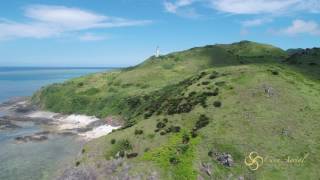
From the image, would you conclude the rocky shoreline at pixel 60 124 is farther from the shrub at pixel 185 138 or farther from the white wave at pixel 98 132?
the shrub at pixel 185 138

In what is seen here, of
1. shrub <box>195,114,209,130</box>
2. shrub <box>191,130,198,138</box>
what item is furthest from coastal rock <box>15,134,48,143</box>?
shrub <box>191,130,198,138</box>

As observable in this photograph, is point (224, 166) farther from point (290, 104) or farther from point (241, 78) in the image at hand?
point (241, 78)

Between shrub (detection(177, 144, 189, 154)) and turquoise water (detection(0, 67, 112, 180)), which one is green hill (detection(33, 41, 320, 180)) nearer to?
→ shrub (detection(177, 144, 189, 154))

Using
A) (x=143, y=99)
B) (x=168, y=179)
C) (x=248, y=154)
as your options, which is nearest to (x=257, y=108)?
(x=248, y=154)

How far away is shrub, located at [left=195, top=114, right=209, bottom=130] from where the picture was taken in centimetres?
8296

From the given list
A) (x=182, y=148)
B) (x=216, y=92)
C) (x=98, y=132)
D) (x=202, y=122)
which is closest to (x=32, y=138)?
(x=98, y=132)

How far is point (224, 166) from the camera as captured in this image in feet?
232

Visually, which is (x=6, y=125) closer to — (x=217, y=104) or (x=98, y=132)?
(x=98, y=132)

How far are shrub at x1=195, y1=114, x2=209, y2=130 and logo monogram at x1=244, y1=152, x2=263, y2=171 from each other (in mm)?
13666

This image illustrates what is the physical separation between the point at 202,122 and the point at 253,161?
16217 mm

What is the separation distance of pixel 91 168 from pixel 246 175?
28705 millimetres

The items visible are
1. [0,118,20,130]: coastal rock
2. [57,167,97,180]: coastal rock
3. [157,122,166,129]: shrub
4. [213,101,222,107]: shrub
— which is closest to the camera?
[57,167,97,180]: coastal rock

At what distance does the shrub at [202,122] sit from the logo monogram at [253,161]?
13.7 m

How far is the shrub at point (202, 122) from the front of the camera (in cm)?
8296
